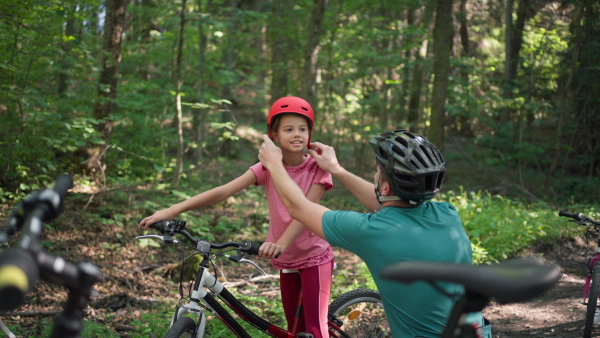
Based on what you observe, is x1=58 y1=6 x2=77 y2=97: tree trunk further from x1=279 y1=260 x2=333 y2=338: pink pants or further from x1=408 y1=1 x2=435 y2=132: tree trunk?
x1=408 y1=1 x2=435 y2=132: tree trunk

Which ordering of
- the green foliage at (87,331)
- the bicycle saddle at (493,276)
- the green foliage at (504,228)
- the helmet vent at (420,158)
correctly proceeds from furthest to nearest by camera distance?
the green foliage at (504,228), the green foliage at (87,331), the helmet vent at (420,158), the bicycle saddle at (493,276)

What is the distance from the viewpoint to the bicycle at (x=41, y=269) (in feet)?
3.64

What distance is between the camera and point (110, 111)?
30.6ft

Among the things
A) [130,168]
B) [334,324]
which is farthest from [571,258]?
[130,168]

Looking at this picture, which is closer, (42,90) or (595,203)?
(42,90)

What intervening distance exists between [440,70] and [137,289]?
34.2ft

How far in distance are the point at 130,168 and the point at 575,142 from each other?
12262 mm

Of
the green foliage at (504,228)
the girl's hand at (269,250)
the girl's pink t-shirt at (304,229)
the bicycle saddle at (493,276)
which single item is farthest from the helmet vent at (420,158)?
the green foliage at (504,228)

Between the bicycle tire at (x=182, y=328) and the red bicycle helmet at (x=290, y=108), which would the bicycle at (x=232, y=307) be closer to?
the bicycle tire at (x=182, y=328)

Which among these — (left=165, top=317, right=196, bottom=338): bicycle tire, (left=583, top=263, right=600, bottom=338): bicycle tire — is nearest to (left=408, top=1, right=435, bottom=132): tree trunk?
(left=583, top=263, right=600, bottom=338): bicycle tire

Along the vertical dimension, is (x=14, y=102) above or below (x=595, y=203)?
above

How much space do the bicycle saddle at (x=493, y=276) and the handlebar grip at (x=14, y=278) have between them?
0.89m

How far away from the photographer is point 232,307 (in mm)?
3395

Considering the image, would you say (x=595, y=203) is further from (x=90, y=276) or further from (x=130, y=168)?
(x=90, y=276)
